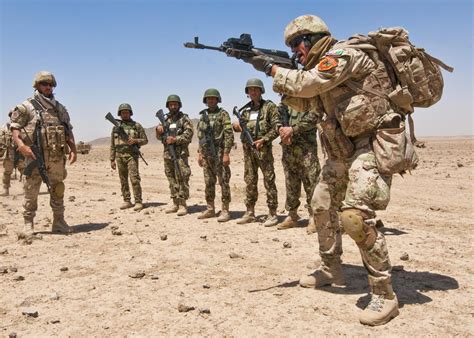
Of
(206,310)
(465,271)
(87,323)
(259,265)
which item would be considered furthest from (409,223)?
(87,323)

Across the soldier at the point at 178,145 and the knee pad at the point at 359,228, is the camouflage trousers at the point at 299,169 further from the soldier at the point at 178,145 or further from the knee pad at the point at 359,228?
the knee pad at the point at 359,228

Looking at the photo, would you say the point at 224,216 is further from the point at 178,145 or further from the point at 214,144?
the point at 178,145

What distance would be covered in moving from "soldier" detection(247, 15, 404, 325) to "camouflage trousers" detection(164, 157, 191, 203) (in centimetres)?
564

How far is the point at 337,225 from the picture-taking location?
14.5 ft

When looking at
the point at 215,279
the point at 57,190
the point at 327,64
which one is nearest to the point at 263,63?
the point at 327,64

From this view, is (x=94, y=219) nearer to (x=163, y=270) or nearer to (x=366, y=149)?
(x=163, y=270)

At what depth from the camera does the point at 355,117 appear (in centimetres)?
361

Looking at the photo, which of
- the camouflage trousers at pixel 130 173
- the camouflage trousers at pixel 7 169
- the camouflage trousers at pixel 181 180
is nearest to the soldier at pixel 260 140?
the camouflage trousers at pixel 181 180

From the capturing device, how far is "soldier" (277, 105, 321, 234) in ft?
22.9

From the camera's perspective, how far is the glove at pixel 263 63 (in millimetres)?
4154

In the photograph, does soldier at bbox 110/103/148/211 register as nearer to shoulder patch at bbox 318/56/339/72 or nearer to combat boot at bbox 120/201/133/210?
combat boot at bbox 120/201/133/210

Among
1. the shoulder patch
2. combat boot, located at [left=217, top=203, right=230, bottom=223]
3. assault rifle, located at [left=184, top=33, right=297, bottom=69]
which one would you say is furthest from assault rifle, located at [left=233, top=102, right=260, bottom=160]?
the shoulder patch

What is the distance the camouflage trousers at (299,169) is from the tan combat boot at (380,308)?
349 centimetres

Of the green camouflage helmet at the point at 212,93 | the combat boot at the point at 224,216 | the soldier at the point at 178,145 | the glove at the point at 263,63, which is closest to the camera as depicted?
the glove at the point at 263,63
